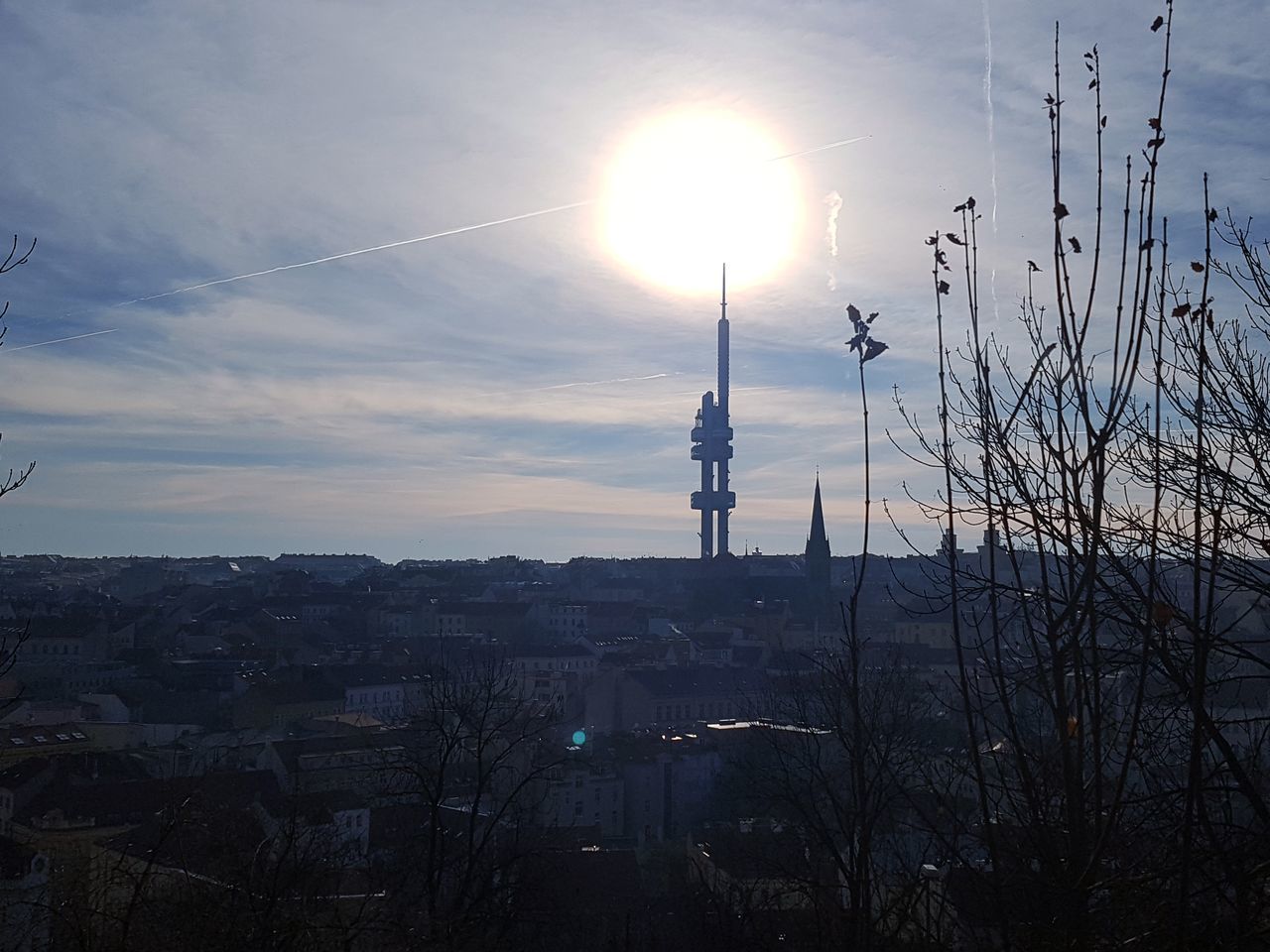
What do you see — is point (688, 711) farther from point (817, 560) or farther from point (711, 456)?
point (711, 456)

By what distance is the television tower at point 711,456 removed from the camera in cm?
7706

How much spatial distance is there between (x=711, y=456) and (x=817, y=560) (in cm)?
2122

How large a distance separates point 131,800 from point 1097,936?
1602 cm

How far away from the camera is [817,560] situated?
57094mm

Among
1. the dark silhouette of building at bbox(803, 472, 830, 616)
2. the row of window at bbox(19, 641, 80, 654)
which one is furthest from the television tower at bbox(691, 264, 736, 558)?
the row of window at bbox(19, 641, 80, 654)

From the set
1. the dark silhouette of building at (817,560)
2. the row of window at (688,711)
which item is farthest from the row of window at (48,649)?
the dark silhouette of building at (817,560)

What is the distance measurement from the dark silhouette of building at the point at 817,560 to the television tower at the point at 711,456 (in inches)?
751

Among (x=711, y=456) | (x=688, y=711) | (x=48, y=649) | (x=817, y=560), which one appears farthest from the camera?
(x=711, y=456)

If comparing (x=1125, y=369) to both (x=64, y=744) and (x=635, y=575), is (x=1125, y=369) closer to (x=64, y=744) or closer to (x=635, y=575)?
(x=64, y=744)

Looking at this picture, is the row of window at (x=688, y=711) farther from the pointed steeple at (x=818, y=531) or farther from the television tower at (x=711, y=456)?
the television tower at (x=711, y=456)

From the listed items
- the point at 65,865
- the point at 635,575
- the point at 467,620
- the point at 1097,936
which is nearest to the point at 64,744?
the point at 65,865

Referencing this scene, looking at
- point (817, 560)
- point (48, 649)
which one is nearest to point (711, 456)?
point (817, 560)

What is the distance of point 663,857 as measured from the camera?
1582cm

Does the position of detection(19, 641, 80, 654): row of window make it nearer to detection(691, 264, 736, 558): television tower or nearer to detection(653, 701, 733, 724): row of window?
detection(653, 701, 733, 724): row of window
